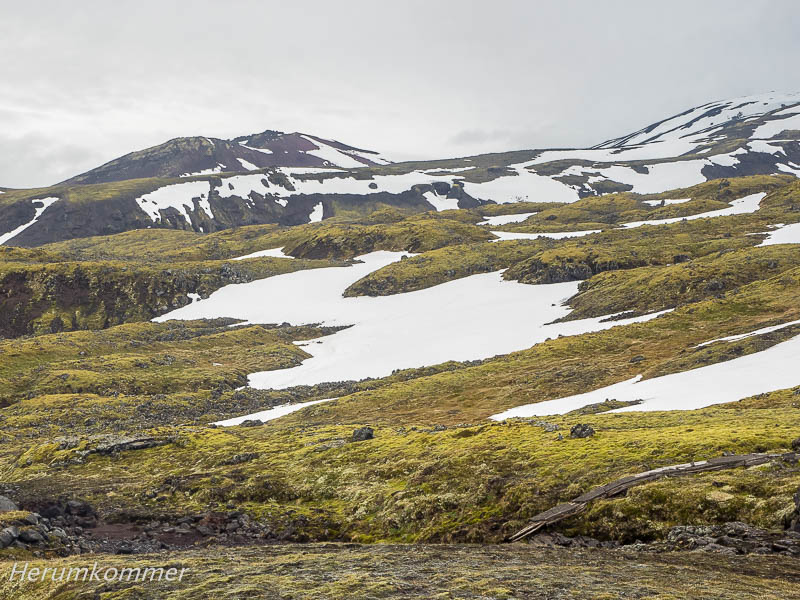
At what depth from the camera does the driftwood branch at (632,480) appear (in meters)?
22.2

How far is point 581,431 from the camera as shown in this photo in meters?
31.7

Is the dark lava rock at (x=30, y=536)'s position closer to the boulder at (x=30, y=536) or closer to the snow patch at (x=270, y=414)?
the boulder at (x=30, y=536)

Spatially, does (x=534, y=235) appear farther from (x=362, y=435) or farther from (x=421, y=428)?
(x=362, y=435)

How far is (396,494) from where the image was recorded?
97.3ft

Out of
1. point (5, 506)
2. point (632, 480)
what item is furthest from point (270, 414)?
point (632, 480)

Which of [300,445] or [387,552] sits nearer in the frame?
[387,552]

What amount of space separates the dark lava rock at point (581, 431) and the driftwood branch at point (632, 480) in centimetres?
791

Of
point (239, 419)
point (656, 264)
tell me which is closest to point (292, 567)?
point (239, 419)

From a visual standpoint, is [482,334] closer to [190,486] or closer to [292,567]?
[190,486]

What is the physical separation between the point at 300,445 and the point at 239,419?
70.3 feet

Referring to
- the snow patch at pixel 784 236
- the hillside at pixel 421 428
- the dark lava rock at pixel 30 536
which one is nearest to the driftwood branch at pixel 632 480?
the hillside at pixel 421 428

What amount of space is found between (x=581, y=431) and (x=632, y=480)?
8755mm

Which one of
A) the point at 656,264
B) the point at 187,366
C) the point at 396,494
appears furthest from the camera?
the point at 656,264

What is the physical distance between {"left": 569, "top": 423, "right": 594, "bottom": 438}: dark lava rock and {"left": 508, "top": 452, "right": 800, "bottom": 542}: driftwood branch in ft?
25.9
